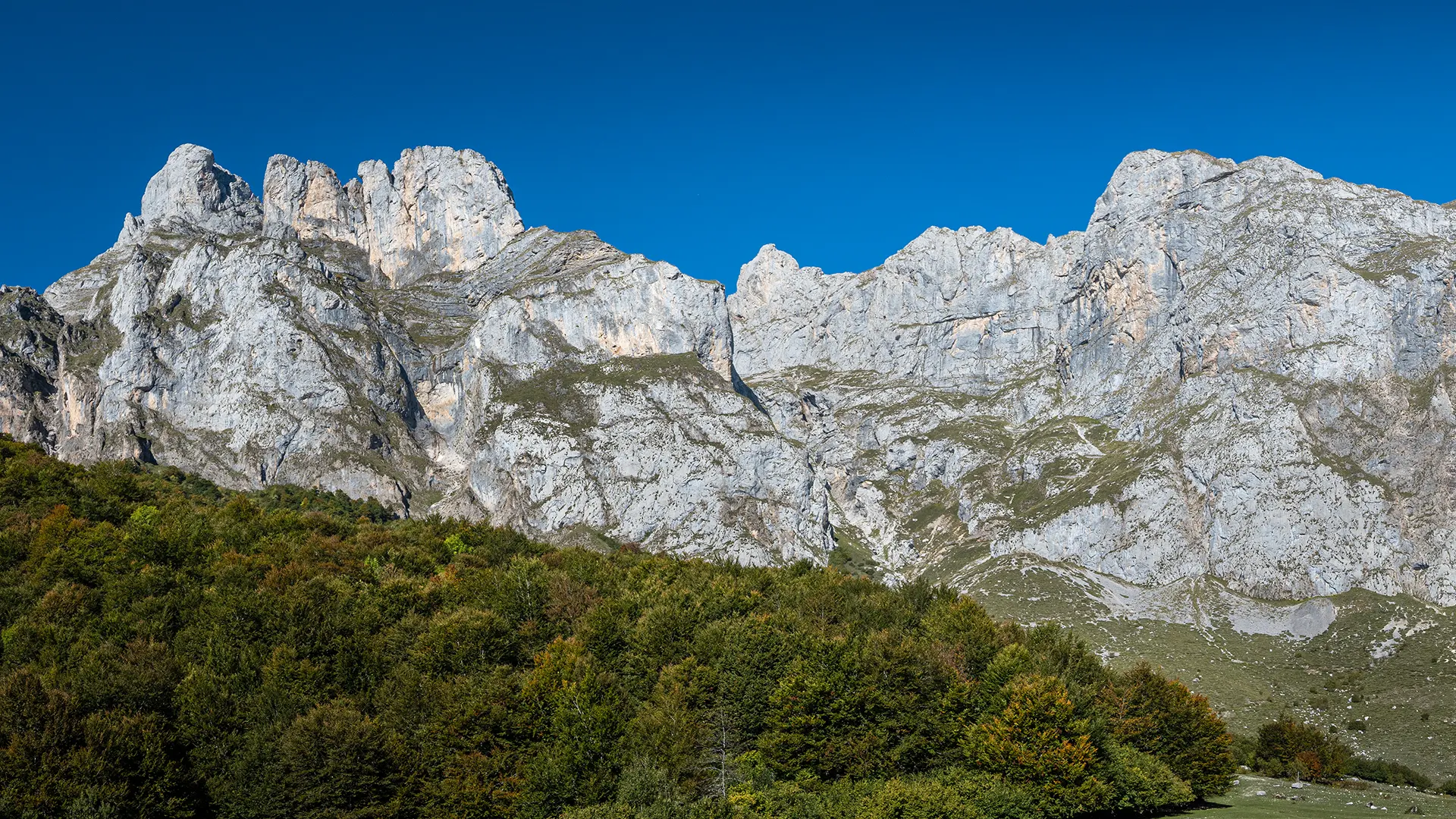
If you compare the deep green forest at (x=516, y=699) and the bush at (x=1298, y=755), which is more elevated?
the deep green forest at (x=516, y=699)

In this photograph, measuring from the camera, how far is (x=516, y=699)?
73.5 metres

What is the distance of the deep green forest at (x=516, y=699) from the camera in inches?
2566

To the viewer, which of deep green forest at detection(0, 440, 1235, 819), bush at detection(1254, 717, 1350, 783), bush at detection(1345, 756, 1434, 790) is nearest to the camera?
deep green forest at detection(0, 440, 1235, 819)

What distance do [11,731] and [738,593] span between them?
56.1 meters

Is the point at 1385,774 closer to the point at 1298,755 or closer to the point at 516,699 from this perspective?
the point at 1298,755

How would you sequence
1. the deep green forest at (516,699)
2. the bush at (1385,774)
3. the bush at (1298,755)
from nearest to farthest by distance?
1. the deep green forest at (516,699)
2. the bush at (1298,755)
3. the bush at (1385,774)

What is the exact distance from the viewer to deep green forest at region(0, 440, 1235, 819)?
65.2 meters

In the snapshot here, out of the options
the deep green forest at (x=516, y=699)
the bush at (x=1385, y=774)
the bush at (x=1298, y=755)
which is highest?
the deep green forest at (x=516, y=699)

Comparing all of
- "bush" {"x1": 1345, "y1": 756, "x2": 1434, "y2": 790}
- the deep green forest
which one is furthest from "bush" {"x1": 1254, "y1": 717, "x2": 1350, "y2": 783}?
the deep green forest

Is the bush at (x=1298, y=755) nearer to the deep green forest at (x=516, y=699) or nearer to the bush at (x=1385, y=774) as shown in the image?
the bush at (x=1385, y=774)

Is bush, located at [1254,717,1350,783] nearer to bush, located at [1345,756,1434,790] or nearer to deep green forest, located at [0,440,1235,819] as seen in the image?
bush, located at [1345,756,1434,790]

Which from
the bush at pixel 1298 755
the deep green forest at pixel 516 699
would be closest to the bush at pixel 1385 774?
the bush at pixel 1298 755

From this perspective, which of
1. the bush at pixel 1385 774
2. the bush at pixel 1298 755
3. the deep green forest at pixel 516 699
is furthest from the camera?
the bush at pixel 1385 774

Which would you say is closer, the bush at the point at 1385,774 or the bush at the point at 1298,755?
the bush at the point at 1298,755
